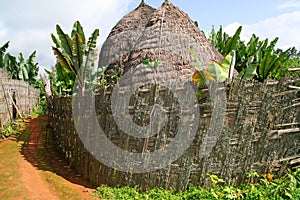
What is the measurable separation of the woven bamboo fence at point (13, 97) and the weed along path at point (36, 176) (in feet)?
5.75

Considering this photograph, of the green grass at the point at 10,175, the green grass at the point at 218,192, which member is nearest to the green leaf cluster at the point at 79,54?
the green grass at the point at 10,175

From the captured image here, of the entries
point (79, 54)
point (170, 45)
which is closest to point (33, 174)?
point (79, 54)

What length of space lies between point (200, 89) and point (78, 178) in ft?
10.1

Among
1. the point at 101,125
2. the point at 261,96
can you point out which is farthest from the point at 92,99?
the point at 261,96

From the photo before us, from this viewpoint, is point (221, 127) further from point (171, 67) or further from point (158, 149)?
point (171, 67)

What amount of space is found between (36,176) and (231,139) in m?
3.87

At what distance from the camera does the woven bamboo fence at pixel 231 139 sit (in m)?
4.18

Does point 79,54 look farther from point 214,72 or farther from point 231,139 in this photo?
point 231,139

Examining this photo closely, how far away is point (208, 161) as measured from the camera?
428 cm

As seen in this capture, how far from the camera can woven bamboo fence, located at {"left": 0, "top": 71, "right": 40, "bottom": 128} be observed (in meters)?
8.58

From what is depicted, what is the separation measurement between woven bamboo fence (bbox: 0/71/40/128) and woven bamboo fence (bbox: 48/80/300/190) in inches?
218

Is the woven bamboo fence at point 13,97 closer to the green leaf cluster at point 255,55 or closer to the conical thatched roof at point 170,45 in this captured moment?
the conical thatched roof at point 170,45

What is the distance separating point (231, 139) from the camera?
4.31 metres

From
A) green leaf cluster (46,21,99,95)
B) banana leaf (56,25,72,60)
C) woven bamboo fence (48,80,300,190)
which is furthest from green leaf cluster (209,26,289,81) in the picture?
banana leaf (56,25,72,60)
